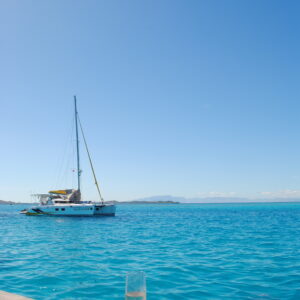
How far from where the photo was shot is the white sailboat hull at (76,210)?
54031mm

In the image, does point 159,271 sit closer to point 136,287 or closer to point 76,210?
point 136,287

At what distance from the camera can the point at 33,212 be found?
202 ft

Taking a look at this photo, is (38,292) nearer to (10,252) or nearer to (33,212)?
(10,252)

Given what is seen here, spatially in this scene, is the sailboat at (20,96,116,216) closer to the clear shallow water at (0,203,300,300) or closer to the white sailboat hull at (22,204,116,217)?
the white sailboat hull at (22,204,116,217)

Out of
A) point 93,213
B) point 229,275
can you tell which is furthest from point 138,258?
point 93,213

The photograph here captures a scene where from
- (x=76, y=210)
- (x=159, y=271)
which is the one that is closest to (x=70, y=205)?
(x=76, y=210)

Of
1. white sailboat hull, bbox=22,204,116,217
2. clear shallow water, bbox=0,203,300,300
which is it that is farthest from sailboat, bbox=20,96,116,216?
clear shallow water, bbox=0,203,300,300

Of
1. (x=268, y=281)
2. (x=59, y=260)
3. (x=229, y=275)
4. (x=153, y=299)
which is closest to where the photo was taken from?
(x=153, y=299)

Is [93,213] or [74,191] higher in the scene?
[74,191]

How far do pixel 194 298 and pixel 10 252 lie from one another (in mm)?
13049

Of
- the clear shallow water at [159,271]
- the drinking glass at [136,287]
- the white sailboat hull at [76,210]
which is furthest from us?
the white sailboat hull at [76,210]

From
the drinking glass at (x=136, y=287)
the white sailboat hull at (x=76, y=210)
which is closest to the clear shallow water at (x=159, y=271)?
the drinking glass at (x=136, y=287)

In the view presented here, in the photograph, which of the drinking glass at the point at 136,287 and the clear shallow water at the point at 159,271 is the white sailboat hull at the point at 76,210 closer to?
the clear shallow water at the point at 159,271

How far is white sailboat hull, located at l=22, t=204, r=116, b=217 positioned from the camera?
5403 centimetres
